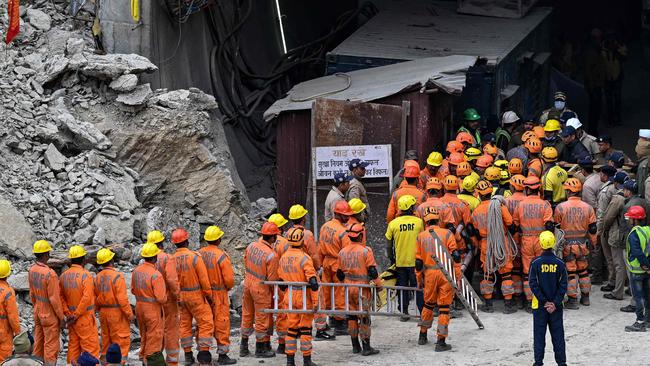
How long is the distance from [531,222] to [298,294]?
368cm

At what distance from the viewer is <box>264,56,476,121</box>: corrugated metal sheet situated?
71.6 feet

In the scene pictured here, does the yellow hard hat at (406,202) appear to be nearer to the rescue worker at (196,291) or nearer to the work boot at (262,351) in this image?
the work boot at (262,351)

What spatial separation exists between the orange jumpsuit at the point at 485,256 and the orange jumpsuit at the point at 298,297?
3.11 metres

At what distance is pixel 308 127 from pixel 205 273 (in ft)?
18.4

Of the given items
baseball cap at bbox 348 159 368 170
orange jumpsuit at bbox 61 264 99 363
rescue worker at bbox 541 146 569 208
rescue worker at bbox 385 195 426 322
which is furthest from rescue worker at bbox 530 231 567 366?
orange jumpsuit at bbox 61 264 99 363

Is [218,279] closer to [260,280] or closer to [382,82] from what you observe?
[260,280]

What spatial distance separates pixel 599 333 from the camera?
59.4ft

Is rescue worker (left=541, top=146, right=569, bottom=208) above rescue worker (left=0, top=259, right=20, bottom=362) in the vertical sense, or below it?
above

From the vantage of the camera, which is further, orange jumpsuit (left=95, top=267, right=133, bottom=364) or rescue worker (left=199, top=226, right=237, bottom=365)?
rescue worker (left=199, top=226, right=237, bottom=365)

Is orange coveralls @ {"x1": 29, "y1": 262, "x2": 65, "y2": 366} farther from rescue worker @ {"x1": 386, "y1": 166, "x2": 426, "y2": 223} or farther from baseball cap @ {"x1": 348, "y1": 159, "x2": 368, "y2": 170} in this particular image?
baseball cap @ {"x1": 348, "y1": 159, "x2": 368, "y2": 170}

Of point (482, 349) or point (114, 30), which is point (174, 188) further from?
point (482, 349)

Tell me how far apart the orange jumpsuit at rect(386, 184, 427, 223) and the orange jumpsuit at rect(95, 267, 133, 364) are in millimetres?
4145

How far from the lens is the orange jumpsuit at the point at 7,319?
1620cm

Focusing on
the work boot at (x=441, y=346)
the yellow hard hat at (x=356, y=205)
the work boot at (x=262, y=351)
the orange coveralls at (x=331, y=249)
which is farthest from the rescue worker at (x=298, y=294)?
the work boot at (x=441, y=346)
